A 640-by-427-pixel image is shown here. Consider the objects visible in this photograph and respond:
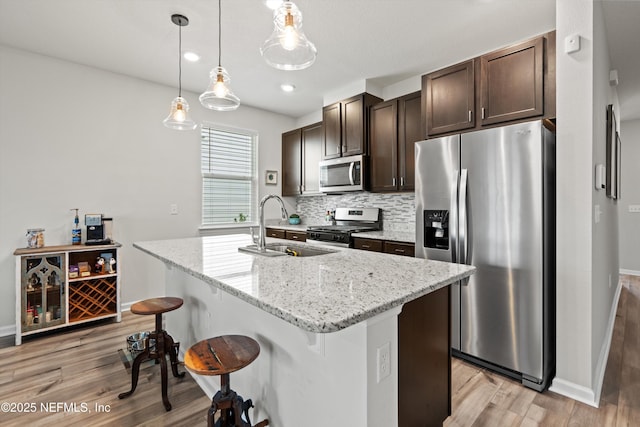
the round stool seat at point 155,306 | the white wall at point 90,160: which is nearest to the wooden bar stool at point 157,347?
the round stool seat at point 155,306

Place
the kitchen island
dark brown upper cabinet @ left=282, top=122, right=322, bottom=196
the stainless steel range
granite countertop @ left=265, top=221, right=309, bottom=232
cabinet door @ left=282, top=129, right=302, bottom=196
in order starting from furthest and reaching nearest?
cabinet door @ left=282, top=129, right=302, bottom=196, dark brown upper cabinet @ left=282, top=122, right=322, bottom=196, granite countertop @ left=265, top=221, right=309, bottom=232, the stainless steel range, the kitchen island

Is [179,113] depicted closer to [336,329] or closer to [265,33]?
[265,33]

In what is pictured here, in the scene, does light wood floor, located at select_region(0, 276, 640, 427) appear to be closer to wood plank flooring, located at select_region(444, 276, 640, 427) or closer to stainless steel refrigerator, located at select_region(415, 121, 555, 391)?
wood plank flooring, located at select_region(444, 276, 640, 427)

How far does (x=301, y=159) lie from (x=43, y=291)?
3.32m

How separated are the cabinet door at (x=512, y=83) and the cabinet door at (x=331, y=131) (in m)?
1.80

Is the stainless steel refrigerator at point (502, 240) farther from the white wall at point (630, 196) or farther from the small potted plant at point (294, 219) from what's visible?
the white wall at point (630, 196)

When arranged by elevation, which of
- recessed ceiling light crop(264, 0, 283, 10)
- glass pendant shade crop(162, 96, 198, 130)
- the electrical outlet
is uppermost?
recessed ceiling light crop(264, 0, 283, 10)

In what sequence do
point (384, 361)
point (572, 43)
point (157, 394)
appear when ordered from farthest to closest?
1. point (157, 394)
2. point (572, 43)
3. point (384, 361)

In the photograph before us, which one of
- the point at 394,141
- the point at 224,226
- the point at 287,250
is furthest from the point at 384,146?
the point at 224,226

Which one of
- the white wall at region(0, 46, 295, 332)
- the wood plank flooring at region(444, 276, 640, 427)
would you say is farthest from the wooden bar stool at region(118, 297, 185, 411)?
the white wall at region(0, 46, 295, 332)

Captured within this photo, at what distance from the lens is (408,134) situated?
3.28 m

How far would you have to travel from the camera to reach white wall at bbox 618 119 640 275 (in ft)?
16.4

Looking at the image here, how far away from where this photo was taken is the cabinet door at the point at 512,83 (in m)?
2.25

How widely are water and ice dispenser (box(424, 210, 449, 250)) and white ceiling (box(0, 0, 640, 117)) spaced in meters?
1.57
